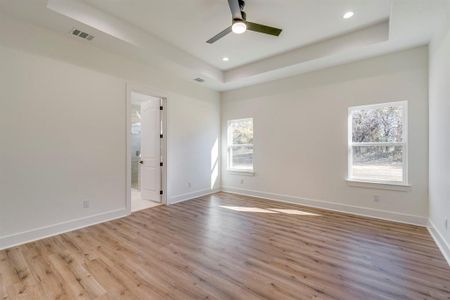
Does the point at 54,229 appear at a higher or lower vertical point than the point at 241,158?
lower

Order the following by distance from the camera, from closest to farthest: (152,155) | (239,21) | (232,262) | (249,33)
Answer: (232,262) → (239,21) → (249,33) → (152,155)

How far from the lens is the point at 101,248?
8.93ft

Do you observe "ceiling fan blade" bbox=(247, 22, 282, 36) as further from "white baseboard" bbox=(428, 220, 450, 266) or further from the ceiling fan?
"white baseboard" bbox=(428, 220, 450, 266)

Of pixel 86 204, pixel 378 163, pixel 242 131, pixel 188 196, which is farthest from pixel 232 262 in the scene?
pixel 242 131

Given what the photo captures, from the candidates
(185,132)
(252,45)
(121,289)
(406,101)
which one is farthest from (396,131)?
(121,289)

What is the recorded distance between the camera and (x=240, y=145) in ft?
19.4

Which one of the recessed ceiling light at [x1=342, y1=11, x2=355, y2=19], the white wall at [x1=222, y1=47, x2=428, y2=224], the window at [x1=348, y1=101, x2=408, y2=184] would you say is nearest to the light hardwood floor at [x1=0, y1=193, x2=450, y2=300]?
the white wall at [x1=222, y1=47, x2=428, y2=224]

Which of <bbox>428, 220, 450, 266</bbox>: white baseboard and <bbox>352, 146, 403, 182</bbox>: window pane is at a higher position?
<bbox>352, 146, 403, 182</bbox>: window pane

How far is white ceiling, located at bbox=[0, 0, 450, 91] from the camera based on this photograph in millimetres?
2756

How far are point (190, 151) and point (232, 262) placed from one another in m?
3.35

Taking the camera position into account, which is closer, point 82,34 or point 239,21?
point 239,21

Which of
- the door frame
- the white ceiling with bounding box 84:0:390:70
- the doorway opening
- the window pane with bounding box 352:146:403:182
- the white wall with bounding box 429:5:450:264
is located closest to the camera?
the white wall with bounding box 429:5:450:264

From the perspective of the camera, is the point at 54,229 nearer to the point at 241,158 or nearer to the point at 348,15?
the point at 241,158

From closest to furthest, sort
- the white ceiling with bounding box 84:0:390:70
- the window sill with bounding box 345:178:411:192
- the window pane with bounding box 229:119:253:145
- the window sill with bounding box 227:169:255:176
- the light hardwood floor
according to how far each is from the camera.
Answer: the light hardwood floor → the white ceiling with bounding box 84:0:390:70 → the window sill with bounding box 345:178:411:192 → the window sill with bounding box 227:169:255:176 → the window pane with bounding box 229:119:253:145
